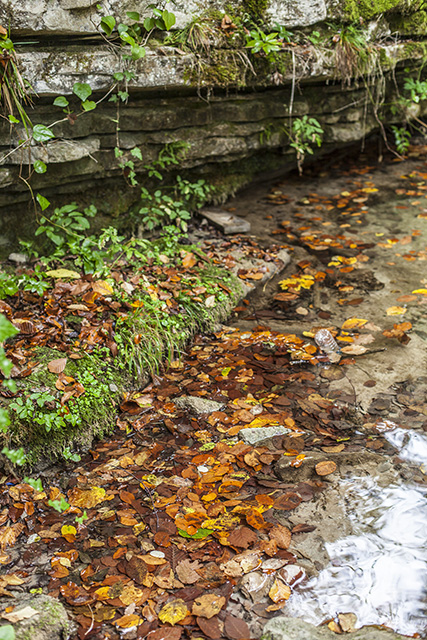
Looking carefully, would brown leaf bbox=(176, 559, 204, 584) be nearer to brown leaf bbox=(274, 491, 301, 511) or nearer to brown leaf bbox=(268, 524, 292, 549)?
brown leaf bbox=(268, 524, 292, 549)

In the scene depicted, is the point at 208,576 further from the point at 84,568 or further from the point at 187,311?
the point at 187,311

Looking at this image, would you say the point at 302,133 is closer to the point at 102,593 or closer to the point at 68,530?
the point at 68,530

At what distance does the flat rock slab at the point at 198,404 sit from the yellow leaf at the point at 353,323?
1.34m

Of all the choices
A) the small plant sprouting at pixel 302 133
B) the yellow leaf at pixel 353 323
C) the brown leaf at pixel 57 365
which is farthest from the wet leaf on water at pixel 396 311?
the brown leaf at pixel 57 365

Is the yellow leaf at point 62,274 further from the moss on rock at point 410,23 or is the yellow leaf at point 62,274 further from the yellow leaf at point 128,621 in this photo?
the moss on rock at point 410,23

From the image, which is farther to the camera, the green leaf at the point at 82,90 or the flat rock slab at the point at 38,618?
the green leaf at the point at 82,90

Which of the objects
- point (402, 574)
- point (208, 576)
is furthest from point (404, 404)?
point (208, 576)

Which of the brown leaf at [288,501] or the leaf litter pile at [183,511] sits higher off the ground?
the brown leaf at [288,501]

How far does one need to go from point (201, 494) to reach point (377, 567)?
2.89 feet

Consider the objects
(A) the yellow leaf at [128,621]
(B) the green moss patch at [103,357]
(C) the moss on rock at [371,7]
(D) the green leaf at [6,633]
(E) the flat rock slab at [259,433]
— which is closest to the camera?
(D) the green leaf at [6,633]

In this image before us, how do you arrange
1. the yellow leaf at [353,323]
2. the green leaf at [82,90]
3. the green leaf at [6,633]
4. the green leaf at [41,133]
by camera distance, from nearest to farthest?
the green leaf at [6,633], the green leaf at [41,133], the green leaf at [82,90], the yellow leaf at [353,323]

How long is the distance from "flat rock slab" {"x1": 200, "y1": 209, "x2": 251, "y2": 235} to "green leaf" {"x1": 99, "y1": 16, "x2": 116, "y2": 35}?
198cm

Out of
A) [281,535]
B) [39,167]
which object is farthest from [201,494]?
[39,167]

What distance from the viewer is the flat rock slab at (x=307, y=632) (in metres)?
1.88
